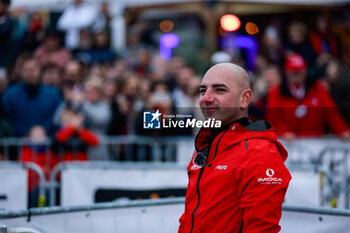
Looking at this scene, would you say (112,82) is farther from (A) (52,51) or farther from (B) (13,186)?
(B) (13,186)

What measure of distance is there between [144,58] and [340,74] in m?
4.70

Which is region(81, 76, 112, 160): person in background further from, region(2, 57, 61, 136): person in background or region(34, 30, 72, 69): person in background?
region(34, 30, 72, 69): person in background

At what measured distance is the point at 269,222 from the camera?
2576mm

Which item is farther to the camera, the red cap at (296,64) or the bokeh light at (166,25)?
the bokeh light at (166,25)

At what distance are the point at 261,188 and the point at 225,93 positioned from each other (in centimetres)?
A: 55

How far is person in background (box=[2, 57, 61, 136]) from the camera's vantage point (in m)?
8.32

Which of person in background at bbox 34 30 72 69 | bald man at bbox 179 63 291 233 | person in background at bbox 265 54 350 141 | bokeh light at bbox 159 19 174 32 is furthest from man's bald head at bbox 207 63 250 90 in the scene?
bokeh light at bbox 159 19 174 32

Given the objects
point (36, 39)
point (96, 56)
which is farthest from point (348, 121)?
point (36, 39)

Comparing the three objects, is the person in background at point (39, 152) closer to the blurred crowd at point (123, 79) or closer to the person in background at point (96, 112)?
the blurred crowd at point (123, 79)

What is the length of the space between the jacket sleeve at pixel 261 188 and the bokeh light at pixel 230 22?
37.5 ft

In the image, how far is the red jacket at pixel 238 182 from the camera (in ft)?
8.57

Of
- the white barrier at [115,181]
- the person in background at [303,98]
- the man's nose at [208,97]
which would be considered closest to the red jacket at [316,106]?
the person in background at [303,98]

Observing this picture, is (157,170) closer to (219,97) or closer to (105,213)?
(105,213)

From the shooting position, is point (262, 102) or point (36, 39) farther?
point (36, 39)
